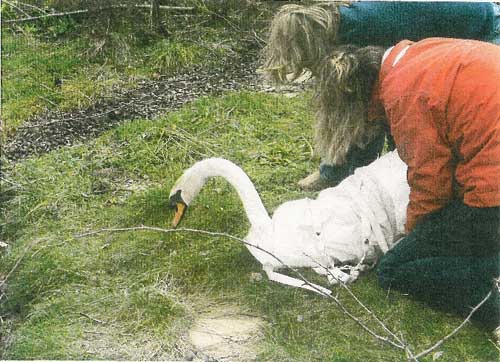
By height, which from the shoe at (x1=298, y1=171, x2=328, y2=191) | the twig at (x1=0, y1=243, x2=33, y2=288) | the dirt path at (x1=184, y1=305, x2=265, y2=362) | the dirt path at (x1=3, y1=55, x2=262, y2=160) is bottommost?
the dirt path at (x1=184, y1=305, x2=265, y2=362)

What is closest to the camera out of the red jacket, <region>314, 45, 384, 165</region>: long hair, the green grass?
A: the red jacket

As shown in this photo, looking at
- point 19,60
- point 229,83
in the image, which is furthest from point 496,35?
point 19,60

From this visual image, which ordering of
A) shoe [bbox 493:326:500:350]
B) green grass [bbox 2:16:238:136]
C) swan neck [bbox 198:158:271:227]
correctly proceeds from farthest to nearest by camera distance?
1. green grass [bbox 2:16:238:136]
2. swan neck [bbox 198:158:271:227]
3. shoe [bbox 493:326:500:350]

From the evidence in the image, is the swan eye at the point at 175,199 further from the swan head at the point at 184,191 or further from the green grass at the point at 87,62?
the green grass at the point at 87,62

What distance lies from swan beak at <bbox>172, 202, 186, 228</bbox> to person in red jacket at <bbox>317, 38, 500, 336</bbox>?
602 mm

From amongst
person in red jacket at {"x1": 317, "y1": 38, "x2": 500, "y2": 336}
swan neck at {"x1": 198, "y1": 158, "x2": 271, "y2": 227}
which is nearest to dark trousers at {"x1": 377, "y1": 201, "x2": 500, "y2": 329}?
person in red jacket at {"x1": 317, "y1": 38, "x2": 500, "y2": 336}

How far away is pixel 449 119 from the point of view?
225 centimetres

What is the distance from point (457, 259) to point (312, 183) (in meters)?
0.59

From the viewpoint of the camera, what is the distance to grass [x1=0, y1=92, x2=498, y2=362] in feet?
7.93

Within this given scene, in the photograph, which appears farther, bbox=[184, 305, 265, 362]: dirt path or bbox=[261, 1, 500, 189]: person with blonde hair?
bbox=[261, 1, 500, 189]: person with blonde hair

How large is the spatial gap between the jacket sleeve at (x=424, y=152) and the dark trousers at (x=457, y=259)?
6 centimetres

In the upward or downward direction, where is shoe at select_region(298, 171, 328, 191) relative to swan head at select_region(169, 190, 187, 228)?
upward

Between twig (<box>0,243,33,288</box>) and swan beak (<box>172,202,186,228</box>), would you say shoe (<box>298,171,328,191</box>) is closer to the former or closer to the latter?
swan beak (<box>172,202,186,228</box>)

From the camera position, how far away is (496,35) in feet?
8.48
